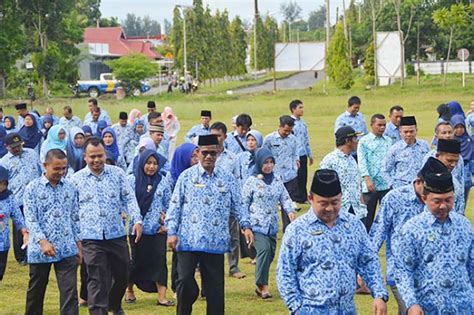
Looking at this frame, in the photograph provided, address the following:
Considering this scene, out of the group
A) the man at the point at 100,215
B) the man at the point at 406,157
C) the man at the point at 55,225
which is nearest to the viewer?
the man at the point at 55,225

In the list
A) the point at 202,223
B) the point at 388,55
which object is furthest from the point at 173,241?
the point at 388,55

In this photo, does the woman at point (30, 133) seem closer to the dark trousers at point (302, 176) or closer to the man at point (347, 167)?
the dark trousers at point (302, 176)

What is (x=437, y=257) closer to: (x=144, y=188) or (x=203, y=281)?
(x=203, y=281)

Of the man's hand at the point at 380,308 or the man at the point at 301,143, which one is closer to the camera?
the man's hand at the point at 380,308

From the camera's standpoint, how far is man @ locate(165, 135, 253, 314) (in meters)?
9.52

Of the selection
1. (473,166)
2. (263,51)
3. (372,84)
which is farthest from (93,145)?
(263,51)

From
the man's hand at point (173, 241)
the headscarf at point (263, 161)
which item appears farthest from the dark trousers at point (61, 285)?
the headscarf at point (263, 161)

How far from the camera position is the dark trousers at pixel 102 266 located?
9906 millimetres

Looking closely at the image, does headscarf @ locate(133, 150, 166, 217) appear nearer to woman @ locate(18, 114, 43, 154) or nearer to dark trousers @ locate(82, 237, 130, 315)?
dark trousers @ locate(82, 237, 130, 315)

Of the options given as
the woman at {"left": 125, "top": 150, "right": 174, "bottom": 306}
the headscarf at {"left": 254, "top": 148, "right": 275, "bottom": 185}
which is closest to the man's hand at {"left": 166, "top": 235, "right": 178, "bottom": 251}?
the woman at {"left": 125, "top": 150, "right": 174, "bottom": 306}

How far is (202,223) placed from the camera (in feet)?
31.2

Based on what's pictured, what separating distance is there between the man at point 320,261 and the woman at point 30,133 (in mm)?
13794

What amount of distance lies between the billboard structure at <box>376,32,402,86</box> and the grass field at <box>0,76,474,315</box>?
12.8 feet

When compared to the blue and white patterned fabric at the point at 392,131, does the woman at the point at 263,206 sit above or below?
below
